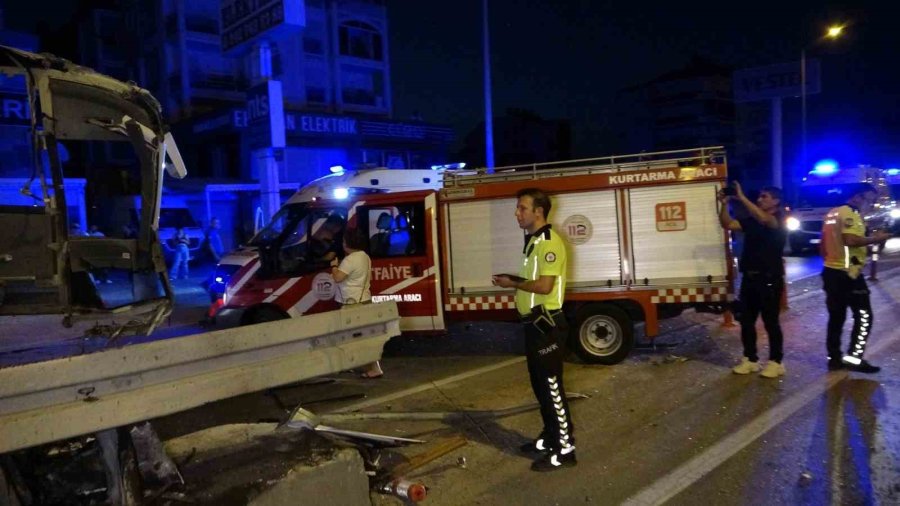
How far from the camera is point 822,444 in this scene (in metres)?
4.96

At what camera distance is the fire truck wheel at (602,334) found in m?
7.57

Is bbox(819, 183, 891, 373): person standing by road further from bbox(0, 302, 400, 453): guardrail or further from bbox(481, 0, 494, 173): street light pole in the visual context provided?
bbox(481, 0, 494, 173): street light pole

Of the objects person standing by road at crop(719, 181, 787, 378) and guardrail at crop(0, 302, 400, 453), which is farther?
person standing by road at crop(719, 181, 787, 378)

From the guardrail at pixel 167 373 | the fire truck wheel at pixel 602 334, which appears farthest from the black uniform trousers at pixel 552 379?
the fire truck wheel at pixel 602 334

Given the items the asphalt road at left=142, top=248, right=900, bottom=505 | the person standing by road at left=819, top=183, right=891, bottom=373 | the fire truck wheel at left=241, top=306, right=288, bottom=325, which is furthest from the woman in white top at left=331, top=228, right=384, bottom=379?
the person standing by road at left=819, top=183, right=891, bottom=373

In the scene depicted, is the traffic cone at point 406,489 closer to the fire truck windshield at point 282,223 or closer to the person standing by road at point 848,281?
the fire truck windshield at point 282,223

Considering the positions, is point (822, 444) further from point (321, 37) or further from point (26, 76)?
point (321, 37)

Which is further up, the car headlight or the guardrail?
the car headlight

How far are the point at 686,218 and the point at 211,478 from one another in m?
5.54

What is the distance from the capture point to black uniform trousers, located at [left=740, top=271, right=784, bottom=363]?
6594 millimetres

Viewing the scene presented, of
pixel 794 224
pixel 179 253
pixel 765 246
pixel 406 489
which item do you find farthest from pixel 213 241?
pixel 406 489

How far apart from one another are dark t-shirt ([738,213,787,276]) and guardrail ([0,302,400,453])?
426 centimetres

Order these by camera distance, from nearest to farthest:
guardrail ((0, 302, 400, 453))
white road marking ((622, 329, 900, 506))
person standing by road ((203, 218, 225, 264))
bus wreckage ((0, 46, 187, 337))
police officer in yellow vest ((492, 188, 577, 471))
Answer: guardrail ((0, 302, 400, 453)) → bus wreckage ((0, 46, 187, 337)) → white road marking ((622, 329, 900, 506)) → police officer in yellow vest ((492, 188, 577, 471)) → person standing by road ((203, 218, 225, 264))

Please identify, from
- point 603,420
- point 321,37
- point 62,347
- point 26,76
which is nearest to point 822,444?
point 603,420
